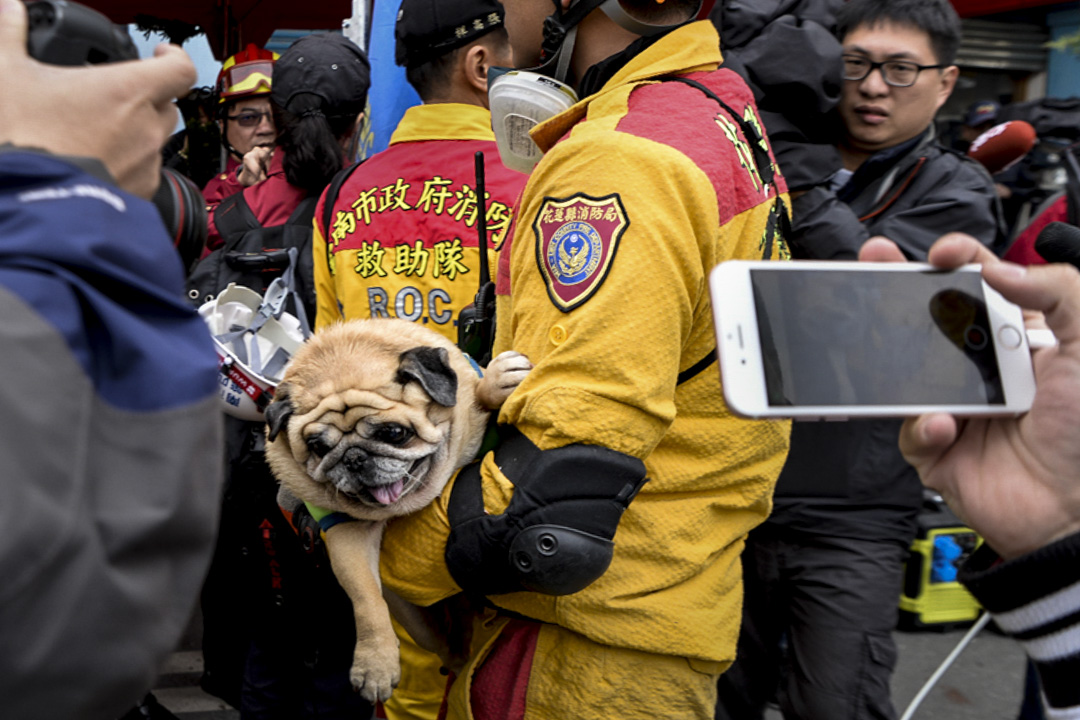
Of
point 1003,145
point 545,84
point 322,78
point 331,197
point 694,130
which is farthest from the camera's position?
point 1003,145

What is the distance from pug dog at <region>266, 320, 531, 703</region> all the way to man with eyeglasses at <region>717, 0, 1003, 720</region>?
56.5 inches

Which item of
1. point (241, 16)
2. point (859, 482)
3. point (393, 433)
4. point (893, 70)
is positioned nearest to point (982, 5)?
point (893, 70)

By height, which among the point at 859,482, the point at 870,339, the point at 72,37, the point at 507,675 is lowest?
the point at 859,482

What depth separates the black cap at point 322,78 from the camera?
346 centimetres

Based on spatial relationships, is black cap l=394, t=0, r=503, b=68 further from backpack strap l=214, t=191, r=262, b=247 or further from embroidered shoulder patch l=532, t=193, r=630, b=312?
embroidered shoulder patch l=532, t=193, r=630, b=312

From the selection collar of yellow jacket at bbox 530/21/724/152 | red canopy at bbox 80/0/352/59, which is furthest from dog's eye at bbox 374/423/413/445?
red canopy at bbox 80/0/352/59

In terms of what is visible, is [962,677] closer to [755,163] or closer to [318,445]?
[755,163]

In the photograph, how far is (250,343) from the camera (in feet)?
8.79

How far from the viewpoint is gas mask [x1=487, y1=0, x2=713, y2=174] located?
1839 millimetres

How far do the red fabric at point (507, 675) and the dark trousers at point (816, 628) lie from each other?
1407 millimetres

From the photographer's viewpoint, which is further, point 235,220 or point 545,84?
point 235,220

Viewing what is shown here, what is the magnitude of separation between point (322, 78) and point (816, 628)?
2659mm

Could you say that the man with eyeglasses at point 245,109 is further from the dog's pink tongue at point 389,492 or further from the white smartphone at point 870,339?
the white smartphone at point 870,339

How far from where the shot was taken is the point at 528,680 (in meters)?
1.75
